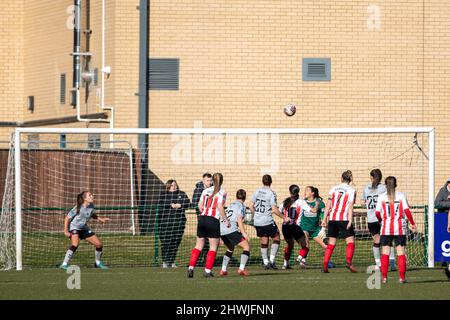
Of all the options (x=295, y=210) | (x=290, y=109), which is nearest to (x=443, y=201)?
(x=295, y=210)

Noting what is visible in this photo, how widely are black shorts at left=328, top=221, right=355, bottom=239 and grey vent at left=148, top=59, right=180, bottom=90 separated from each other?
10.7 m

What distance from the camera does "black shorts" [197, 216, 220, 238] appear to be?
19.3m

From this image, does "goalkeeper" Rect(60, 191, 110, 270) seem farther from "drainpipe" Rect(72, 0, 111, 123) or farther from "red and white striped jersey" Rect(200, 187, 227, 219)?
"drainpipe" Rect(72, 0, 111, 123)

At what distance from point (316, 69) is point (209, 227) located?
38.8 ft

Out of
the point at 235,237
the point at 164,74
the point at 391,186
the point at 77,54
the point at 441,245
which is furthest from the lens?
the point at 77,54

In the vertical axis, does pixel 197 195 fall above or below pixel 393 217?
above

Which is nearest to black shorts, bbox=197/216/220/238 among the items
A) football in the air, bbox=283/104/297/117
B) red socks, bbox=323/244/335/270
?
red socks, bbox=323/244/335/270

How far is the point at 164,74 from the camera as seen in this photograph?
3011 centimetres

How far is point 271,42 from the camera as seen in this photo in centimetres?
3017

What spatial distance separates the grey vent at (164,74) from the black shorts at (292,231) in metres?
9.31

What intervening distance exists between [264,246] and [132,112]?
9.28 meters

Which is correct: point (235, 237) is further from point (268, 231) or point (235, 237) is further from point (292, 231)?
point (292, 231)

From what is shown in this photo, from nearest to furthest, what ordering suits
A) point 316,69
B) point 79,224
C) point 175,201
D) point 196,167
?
point 79,224 < point 175,201 < point 196,167 < point 316,69
